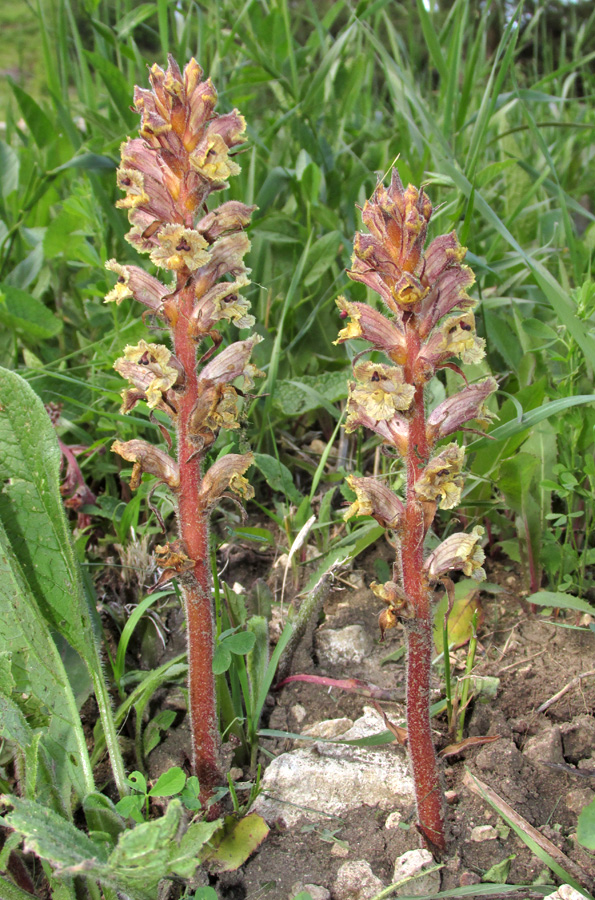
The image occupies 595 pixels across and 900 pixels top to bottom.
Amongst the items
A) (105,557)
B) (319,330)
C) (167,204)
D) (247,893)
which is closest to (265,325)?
(319,330)

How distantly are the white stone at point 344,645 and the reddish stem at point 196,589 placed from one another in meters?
0.61

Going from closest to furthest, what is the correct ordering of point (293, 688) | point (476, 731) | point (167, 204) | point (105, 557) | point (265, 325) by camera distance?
1. point (167, 204)
2. point (476, 731)
3. point (293, 688)
4. point (105, 557)
5. point (265, 325)

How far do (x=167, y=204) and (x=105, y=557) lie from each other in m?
1.39

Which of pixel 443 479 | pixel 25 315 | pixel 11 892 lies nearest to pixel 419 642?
pixel 443 479

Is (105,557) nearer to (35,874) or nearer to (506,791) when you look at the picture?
(35,874)

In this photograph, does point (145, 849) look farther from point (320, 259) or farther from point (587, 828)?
point (320, 259)

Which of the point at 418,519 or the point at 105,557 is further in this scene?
the point at 105,557

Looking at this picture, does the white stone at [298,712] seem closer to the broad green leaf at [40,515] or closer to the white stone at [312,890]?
the white stone at [312,890]

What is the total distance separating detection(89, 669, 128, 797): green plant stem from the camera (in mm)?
2041

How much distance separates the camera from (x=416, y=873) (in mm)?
1866

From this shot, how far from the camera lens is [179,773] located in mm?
1916

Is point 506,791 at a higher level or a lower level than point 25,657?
lower

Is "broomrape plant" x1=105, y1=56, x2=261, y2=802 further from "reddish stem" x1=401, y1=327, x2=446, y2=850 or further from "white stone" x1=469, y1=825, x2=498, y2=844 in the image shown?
"white stone" x1=469, y1=825, x2=498, y2=844

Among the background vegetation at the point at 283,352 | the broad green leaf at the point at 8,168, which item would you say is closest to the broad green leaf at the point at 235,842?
the background vegetation at the point at 283,352
